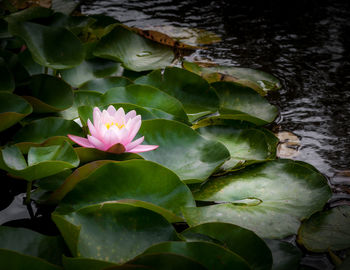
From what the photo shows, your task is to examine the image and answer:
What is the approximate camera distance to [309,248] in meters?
0.79

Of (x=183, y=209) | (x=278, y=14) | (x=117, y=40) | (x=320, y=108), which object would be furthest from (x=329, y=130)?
(x=278, y=14)

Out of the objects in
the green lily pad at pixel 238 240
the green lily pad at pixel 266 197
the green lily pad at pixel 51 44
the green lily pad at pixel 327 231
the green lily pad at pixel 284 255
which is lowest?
the green lily pad at pixel 327 231

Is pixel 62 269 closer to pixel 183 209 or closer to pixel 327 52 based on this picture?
pixel 183 209

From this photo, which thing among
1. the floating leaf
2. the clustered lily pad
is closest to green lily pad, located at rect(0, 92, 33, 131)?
the clustered lily pad

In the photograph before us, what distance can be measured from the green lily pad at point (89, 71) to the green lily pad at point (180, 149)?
1.66 ft

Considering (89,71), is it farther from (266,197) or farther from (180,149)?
(266,197)

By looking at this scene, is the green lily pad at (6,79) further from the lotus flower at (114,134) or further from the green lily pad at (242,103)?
the green lily pad at (242,103)

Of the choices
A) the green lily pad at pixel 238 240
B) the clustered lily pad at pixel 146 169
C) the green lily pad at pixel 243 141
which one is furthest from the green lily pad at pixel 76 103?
the green lily pad at pixel 238 240

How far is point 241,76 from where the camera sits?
1525mm

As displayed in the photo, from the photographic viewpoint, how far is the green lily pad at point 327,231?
800 mm

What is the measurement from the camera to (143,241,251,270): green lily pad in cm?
64

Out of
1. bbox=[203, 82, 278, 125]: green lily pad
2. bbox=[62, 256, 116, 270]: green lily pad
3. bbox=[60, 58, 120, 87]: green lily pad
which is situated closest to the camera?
bbox=[62, 256, 116, 270]: green lily pad

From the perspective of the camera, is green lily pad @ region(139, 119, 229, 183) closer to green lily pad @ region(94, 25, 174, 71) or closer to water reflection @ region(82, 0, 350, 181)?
water reflection @ region(82, 0, 350, 181)

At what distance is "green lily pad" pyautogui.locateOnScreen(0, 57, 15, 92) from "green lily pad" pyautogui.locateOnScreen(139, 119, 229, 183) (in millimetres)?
478
